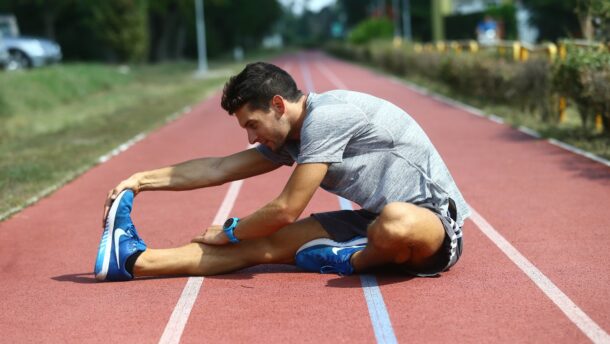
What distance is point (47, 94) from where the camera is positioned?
82.5 ft

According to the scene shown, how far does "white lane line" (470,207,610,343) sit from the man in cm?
53

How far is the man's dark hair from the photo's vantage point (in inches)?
228

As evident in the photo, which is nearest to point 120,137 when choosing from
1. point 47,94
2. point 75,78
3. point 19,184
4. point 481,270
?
point 19,184

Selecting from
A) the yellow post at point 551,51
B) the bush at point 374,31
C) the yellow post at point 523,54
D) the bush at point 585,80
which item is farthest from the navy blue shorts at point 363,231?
the bush at point 374,31

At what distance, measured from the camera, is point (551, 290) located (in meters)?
5.86

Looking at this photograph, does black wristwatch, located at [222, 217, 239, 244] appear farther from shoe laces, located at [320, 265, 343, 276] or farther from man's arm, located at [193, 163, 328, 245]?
shoe laces, located at [320, 265, 343, 276]

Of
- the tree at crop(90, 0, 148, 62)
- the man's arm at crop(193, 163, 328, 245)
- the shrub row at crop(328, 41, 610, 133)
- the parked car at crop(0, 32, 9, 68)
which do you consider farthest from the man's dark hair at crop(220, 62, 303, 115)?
the tree at crop(90, 0, 148, 62)

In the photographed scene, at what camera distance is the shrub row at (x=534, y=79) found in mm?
12789

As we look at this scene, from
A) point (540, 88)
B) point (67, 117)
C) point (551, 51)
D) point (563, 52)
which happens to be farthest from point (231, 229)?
point (67, 117)

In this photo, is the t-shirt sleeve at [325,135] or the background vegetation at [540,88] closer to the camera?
the t-shirt sleeve at [325,135]

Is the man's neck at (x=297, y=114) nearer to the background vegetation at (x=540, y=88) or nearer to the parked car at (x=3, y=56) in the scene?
the background vegetation at (x=540, y=88)

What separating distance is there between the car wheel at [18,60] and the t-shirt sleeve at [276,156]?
102 feet

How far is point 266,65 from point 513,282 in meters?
1.91

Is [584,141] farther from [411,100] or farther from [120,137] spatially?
[411,100]
